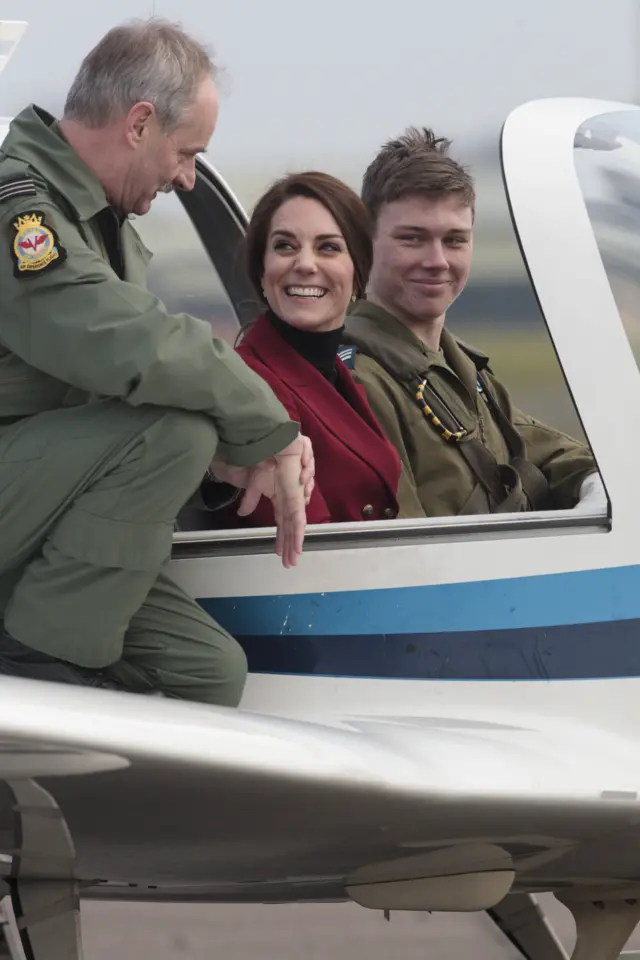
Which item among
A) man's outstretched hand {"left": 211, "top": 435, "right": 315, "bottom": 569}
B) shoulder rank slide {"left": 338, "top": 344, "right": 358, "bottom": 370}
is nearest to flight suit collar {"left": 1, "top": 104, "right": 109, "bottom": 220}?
man's outstretched hand {"left": 211, "top": 435, "right": 315, "bottom": 569}

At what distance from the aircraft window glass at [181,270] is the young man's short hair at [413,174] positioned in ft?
2.56

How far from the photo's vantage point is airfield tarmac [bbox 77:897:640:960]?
3459 mm

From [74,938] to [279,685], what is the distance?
58 centimetres

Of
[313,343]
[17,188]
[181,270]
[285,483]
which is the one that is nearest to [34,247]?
[17,188]

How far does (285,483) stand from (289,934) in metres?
1.93

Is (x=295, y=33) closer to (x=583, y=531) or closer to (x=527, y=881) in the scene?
(x=583, y=531)

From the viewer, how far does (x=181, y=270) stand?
3.50 meters

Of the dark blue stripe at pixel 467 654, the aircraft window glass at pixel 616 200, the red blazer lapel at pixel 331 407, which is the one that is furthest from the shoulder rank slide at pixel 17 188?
the aircraft window glass at pixel 616 200

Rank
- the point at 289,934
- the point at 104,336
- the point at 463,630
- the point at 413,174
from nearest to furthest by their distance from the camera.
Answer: the point at 104,336, the point at 463,630, the point at 413,174, the point at 289,934

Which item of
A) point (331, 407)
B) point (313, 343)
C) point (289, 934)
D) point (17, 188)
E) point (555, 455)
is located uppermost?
point (17, 188)

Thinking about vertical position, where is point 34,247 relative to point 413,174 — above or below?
below

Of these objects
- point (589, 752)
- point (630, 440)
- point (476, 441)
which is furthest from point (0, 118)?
point (589, 752)

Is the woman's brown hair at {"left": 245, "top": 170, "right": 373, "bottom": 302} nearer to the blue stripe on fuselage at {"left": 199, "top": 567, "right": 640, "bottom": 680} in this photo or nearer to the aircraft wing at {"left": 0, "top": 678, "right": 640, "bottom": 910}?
the blue stripe on fuselage at {"left": 199, "top": 567, "right": 640, "bottom": 680}

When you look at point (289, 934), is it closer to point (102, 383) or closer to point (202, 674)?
point (202, 674)
